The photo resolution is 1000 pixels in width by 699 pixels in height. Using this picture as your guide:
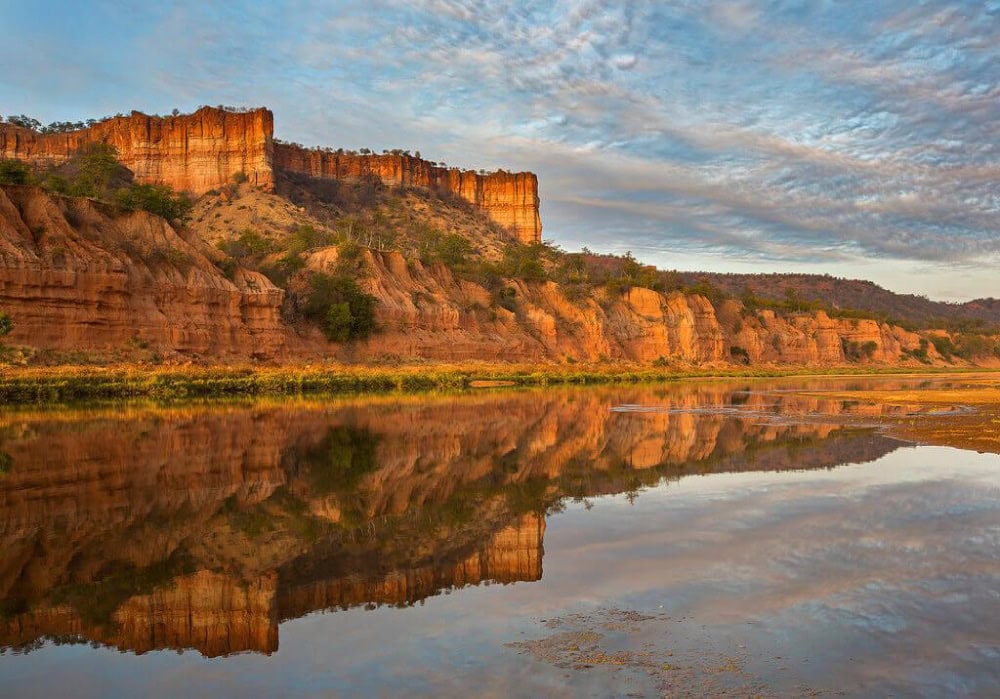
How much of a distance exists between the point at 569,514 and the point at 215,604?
5.64 meters

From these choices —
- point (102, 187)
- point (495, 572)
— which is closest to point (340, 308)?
point (102, 187)

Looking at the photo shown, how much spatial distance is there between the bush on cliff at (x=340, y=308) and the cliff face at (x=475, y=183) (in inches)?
2896

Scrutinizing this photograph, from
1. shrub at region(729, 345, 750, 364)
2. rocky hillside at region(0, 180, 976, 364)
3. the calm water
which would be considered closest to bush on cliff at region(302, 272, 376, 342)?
rocky hillside at region(0, 180, 976, 364)

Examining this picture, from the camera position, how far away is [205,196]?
336ft

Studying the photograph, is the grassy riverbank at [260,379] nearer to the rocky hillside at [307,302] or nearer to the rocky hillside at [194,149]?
the rocky hillside at [307,302]

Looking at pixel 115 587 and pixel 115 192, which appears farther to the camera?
pixel 115 192

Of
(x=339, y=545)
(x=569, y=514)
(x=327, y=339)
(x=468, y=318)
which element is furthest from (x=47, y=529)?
(x=468, y=318)

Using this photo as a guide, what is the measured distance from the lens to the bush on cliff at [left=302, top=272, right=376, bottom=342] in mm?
57188

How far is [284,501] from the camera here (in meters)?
12.4

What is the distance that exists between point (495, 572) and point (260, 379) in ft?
112

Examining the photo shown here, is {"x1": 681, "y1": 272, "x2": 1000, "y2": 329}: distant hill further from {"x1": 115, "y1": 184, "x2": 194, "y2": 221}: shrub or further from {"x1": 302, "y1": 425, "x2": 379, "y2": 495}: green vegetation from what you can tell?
{"x1": 302, "y1": 425, "x2": 379, "y2": 495}: green vegetation

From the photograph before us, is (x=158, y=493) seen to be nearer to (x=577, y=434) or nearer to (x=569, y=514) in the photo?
(x=569, y=514)

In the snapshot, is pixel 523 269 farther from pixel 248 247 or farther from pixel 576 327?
pixel 248 247

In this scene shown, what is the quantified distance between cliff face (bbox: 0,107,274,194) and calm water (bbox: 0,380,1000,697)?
313ft
